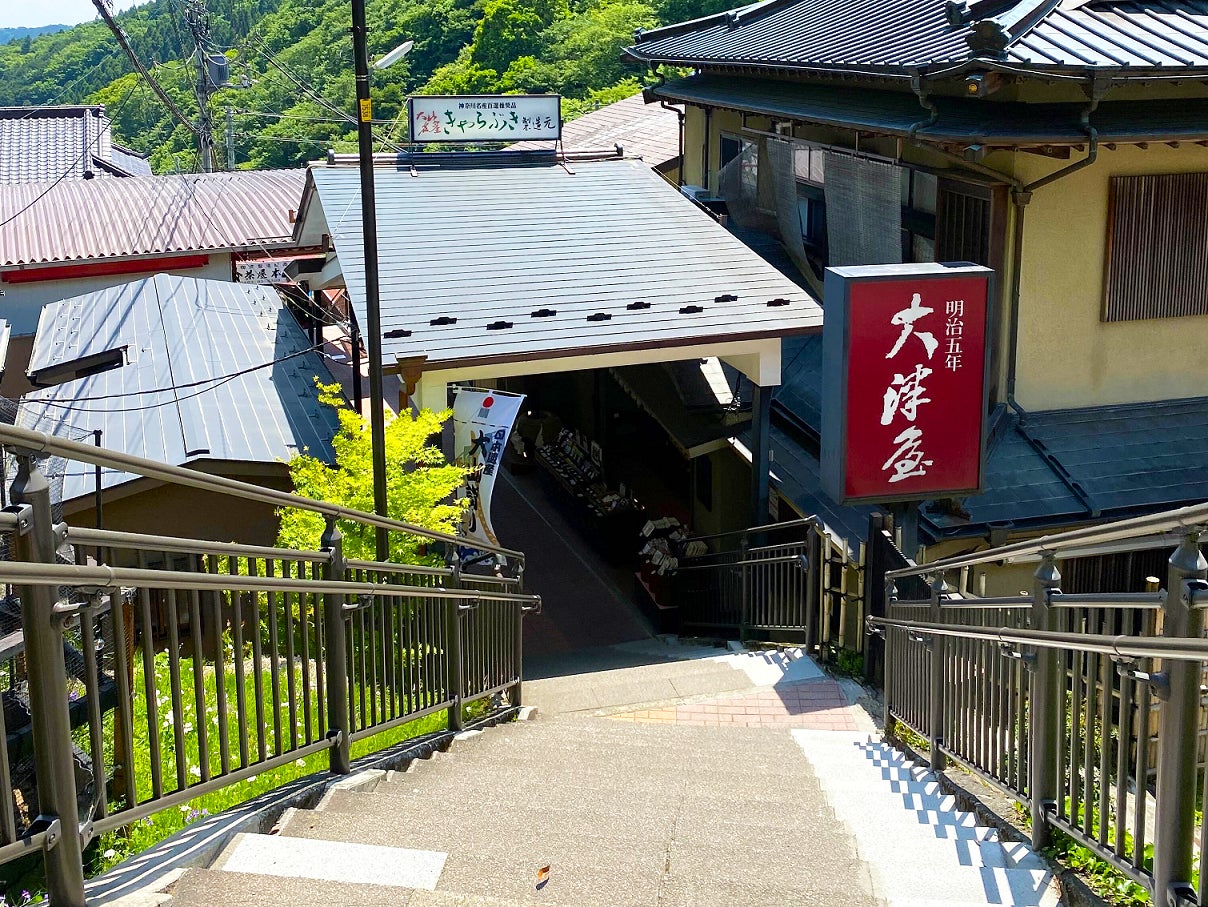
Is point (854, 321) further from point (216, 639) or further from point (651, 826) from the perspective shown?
point (216, 639)

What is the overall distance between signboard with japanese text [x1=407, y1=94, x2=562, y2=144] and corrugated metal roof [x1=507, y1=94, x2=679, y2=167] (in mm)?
5404

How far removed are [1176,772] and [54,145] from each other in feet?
133

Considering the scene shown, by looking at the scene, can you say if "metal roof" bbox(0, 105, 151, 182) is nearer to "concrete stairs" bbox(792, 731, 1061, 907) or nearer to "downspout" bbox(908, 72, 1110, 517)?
"downspout" bbox(908, 72, 1110, 517)

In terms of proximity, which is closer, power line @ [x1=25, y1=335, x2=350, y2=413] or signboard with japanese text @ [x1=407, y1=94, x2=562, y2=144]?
power line @ [x1=25, y1=335, x2=350, y2=413]

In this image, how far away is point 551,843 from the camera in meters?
4.30

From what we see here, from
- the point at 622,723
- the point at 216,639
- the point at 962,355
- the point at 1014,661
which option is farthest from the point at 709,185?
the point at 216,639

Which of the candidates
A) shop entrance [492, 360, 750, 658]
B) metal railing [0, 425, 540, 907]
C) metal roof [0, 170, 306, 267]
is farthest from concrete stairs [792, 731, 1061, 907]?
metal roof [0, 170, 306, 267]

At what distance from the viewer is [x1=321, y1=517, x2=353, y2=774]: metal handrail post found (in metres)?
4.91

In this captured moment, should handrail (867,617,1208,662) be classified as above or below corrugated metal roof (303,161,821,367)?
below

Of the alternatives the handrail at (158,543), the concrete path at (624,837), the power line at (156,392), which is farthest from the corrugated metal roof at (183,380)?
the handrail at (158,543)

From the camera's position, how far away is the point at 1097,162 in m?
11.1

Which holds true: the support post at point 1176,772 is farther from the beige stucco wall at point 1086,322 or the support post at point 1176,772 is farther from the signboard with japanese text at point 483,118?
the signboard with japanese text at point 483,118

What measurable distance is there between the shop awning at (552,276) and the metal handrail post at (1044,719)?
294 inches

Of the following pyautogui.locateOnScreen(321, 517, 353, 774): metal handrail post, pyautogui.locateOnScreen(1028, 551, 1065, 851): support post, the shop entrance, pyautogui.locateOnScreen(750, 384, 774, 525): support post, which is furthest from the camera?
the shop entrance
